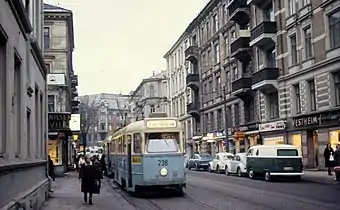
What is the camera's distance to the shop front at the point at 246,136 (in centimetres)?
4594

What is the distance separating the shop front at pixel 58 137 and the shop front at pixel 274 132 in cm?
1518

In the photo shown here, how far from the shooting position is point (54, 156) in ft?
146

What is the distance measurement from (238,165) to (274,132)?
Answer: 24.6ft

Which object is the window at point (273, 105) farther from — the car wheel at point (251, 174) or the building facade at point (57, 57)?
the building facade at point (57, 57)

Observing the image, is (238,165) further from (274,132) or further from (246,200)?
(246,200)

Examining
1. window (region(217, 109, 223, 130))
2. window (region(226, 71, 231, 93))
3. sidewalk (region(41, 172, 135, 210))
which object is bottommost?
sidewalk (region(41, 172, 135, 210))

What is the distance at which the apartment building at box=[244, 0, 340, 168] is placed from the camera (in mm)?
32375

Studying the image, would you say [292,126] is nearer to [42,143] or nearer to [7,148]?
[42,143]

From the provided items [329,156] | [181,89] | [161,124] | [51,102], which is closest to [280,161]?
[329,156]

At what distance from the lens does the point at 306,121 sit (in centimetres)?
3503

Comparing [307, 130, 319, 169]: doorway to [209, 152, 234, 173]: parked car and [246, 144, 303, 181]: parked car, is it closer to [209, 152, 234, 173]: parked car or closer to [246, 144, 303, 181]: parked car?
[209, 152, 234, 173]: parked car

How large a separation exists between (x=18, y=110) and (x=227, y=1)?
43373mm

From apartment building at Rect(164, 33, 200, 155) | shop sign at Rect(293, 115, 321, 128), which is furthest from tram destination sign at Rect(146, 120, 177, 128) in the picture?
apartment building at Rect(164, 33, 200, 155)

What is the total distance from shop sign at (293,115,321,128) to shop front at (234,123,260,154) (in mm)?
8230
